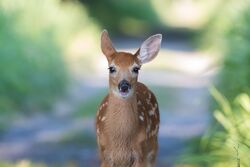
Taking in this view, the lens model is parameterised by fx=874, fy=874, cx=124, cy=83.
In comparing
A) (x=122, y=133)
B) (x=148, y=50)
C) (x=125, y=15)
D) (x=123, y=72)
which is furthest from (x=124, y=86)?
(x=125, y=15)

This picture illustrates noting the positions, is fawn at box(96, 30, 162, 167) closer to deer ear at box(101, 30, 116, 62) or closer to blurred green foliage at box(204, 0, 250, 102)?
deer ear at box(101, 30, 116, 62)

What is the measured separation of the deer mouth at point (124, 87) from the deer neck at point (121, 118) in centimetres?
11

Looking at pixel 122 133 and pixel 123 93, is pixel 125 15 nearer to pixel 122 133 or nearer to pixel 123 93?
pixel 122 133

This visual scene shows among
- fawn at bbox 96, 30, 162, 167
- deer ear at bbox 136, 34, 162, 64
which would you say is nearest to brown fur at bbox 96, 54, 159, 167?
fawn at bbox 96, 30, 162, 167

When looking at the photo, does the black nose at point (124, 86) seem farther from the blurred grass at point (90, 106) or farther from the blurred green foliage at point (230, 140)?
the blurred grass at point (90, 106)

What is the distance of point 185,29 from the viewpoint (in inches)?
1565

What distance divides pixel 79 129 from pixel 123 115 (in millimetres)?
7473

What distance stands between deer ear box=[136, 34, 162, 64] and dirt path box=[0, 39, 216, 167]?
416 centimetres

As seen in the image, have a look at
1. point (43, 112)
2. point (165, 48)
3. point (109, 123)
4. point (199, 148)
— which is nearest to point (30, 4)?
point (43, 112)

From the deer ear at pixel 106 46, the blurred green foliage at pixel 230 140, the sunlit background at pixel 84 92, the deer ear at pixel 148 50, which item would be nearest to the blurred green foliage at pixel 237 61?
the sunlit background at pixel 84 92

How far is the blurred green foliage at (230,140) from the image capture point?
7074 millimetres

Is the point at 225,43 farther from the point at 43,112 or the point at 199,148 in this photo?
the point at 43,112

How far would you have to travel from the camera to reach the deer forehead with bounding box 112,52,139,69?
5.85 metres

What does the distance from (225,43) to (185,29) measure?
1100 inches
